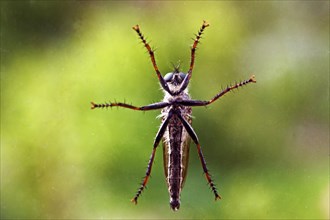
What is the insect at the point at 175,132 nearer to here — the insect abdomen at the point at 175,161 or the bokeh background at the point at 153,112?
the insect abdomen at the point at 175,161

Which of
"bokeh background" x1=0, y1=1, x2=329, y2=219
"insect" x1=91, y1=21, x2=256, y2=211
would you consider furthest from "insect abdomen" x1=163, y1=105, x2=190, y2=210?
"bokeh background" x1=0, y1=1, x2=329, y2=219

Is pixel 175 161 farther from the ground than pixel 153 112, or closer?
closer

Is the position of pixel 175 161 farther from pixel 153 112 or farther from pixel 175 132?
pixel 153 112

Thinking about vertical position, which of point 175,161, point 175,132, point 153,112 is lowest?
point 175,161

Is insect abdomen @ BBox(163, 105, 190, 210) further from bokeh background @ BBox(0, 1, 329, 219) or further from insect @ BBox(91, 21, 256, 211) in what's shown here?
bokeh background @ BBox(0, 1, 329, 219)

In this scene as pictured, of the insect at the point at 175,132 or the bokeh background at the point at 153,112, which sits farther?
the bokeh background at the point at 153,112

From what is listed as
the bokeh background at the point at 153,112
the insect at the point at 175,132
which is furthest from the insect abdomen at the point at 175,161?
the bokeh background at the point at 153,112

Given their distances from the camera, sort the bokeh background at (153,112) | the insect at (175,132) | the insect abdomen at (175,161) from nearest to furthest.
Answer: the insect at (175,132)
the insect abdomen at (175,161)
the bokeh background at (153,112)

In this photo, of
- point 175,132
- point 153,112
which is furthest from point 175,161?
point 153,112

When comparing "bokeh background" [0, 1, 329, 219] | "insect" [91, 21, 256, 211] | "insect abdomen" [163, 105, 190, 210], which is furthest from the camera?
"bokeh background" [0, 1, 329, 219]
